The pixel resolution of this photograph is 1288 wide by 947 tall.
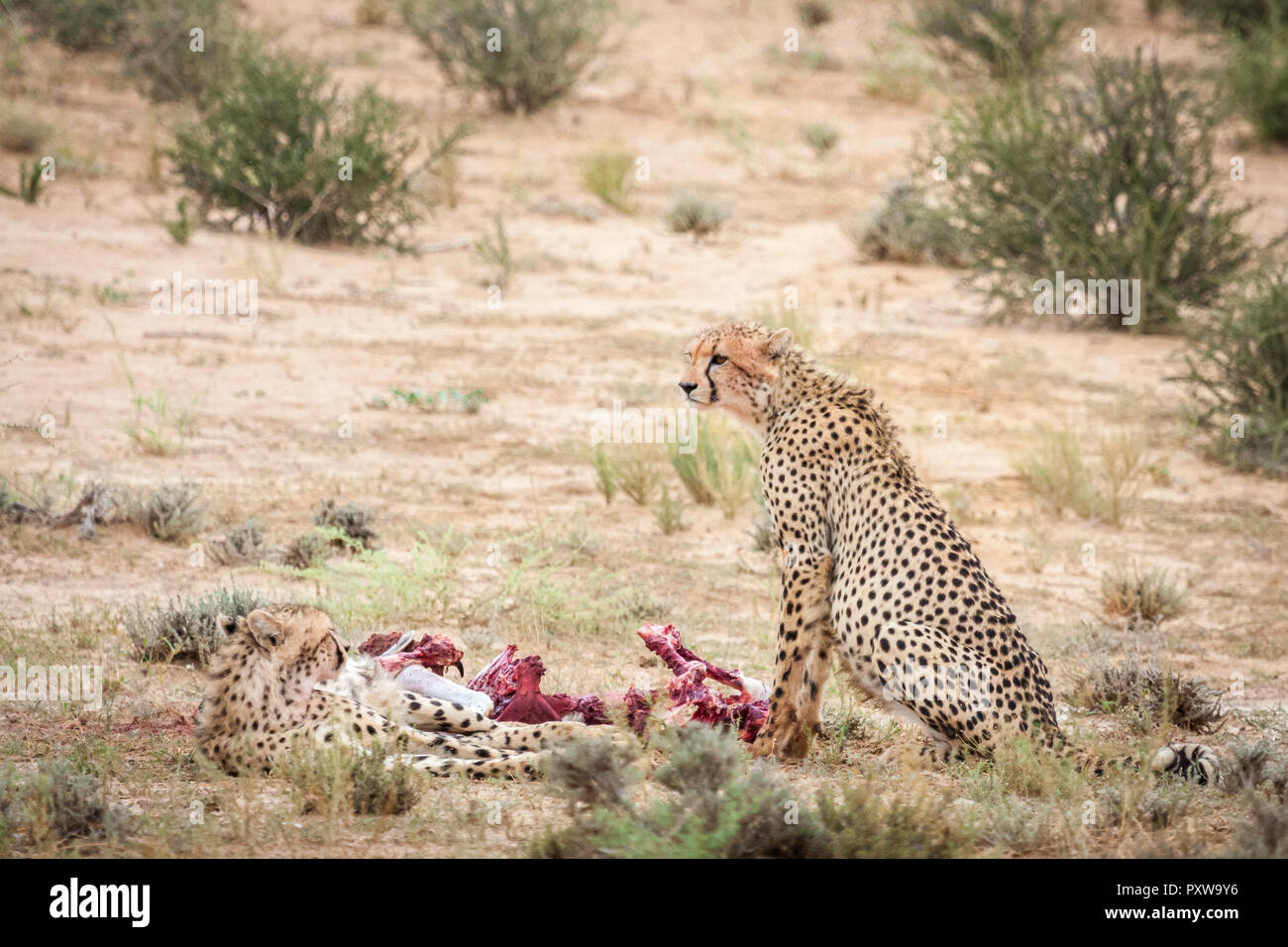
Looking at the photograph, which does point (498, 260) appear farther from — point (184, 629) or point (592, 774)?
point (592, 774)

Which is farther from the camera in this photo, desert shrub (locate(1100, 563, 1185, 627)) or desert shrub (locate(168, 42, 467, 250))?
desert shrub (locate(168, 42, 467, 250))

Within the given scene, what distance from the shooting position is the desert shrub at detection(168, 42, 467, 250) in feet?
40.2

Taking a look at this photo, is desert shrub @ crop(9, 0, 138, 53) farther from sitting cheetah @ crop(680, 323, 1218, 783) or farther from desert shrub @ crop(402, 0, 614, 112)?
sitting cheetah @ crop(680, 323, 1218, 783)

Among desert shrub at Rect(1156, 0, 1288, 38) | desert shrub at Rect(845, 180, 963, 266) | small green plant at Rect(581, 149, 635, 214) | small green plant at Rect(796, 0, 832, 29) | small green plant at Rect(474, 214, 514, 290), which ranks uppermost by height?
small green plant at Rect(796, 0, 832, 29)

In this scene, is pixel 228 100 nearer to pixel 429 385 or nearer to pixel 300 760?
pixel 429 385

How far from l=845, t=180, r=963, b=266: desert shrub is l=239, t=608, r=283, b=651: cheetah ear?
9.68 m

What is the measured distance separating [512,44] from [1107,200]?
303 inches

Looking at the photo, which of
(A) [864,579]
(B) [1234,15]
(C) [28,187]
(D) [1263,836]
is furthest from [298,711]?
(B) [1234,15]

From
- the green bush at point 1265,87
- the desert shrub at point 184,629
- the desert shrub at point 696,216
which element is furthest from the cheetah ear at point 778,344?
the green bush at point 1265,87

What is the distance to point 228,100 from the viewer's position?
12445 mm

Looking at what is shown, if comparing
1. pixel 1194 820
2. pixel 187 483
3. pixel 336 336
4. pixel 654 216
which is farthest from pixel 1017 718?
pixel 654 216

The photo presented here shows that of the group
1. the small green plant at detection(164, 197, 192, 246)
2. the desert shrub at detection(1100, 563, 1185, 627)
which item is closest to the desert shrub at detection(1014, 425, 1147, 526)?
the desert shrub at detection(1100, 563, 1185, 627)

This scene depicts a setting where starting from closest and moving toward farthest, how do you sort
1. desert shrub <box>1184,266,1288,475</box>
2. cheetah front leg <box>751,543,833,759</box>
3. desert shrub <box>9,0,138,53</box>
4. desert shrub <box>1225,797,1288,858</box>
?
desert shrub <box>1225,797,1288,858</box>, cheetah front leg <box>751,543,833,759</box>, desert shrub <box>1184,266,1288,475</box>, desert shrub <box>9,0,138,53</box>

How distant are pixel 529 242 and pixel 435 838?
982 cm
